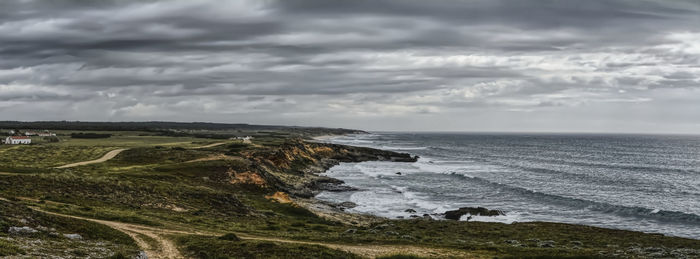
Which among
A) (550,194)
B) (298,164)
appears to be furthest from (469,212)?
(298,164)

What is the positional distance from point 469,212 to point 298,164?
56307 millimetres

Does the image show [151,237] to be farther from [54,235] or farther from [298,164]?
[298,164]

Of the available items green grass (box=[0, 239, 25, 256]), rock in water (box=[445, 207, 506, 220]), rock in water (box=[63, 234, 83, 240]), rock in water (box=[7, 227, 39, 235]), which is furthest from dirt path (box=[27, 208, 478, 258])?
Result: rock in water (box=[445, 207, 506, 220])

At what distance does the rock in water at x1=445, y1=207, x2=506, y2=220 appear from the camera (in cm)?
5320

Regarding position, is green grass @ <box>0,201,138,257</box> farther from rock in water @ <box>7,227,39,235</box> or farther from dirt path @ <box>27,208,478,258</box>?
dirt path @ <box>27,208,478,258</box>

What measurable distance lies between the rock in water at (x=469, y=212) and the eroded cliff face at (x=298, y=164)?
2313 cm

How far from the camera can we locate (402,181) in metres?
87.1

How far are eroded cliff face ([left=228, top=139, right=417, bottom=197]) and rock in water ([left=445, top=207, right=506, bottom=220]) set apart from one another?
911 inches

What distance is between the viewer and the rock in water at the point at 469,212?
2094 inches

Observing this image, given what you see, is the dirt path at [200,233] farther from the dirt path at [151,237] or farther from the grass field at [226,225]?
the grass field at [226,225]

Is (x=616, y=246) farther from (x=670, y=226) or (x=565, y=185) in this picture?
(x=565, y=185)

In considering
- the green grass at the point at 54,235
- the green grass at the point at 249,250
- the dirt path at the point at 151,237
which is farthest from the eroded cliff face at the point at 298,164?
the green grass at the point at 249,250

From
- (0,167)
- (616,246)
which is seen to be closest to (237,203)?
(0,167)

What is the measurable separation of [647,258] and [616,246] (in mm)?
6944
